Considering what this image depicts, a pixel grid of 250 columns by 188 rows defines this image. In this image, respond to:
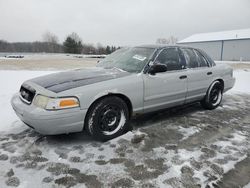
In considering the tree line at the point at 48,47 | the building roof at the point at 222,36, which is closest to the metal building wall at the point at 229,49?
the building roof at the point at 222,36

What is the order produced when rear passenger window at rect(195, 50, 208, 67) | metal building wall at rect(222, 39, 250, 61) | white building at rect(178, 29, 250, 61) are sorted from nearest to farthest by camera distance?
1. rear passenger window at rect(195, 50, 208, 67)
2. metal building wall at rect(222, 39, 250, 61)
3. white building at rect(178, 29, 250, 61)

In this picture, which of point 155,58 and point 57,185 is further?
point 155,58

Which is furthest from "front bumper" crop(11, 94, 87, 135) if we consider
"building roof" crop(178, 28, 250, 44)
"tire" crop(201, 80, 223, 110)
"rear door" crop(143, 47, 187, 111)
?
"building roof" crop(178, 28, 250, 44)

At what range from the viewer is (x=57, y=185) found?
229 centimetres

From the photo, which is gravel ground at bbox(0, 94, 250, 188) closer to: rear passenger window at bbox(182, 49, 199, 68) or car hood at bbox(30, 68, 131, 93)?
car hood at bbox(30, 68, 131, 93)

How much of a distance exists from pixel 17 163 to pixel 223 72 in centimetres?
481

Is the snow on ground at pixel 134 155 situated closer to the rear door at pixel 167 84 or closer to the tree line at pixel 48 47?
the rear door at pixel 167 84

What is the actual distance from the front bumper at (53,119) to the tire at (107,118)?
0.53ft

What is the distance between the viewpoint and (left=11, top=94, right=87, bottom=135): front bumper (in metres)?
2.83

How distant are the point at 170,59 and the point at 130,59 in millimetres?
789

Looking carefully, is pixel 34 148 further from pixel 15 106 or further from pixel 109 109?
pixel 109 109

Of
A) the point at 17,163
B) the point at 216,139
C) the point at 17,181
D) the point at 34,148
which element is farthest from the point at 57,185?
the point at 216,139

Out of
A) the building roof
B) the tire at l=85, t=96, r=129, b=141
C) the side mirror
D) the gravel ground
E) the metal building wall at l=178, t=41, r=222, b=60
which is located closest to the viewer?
the gravel ground

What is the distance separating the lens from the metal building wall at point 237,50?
133ft
